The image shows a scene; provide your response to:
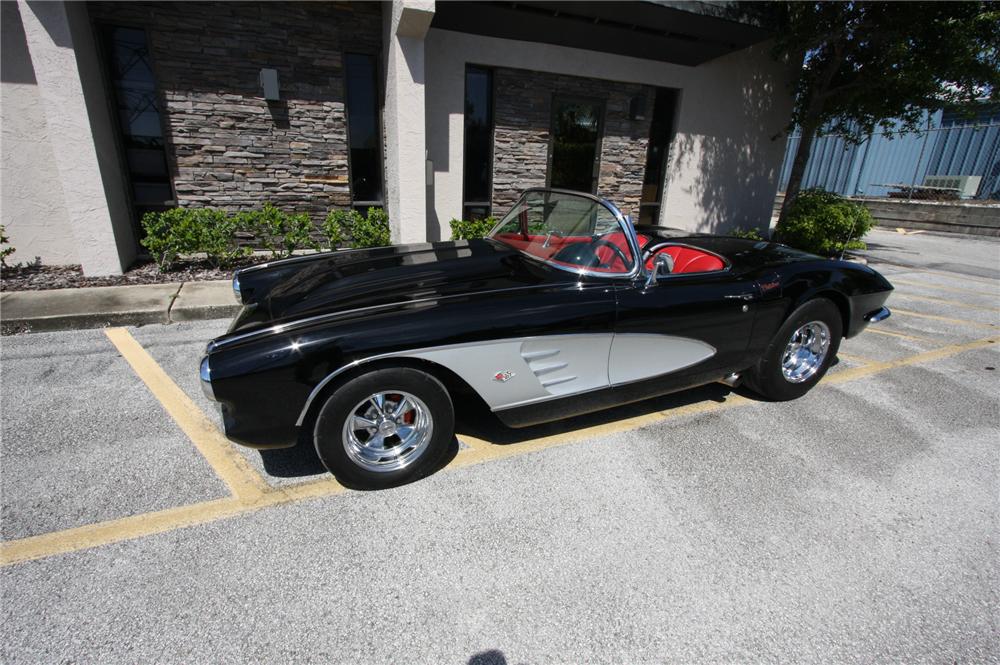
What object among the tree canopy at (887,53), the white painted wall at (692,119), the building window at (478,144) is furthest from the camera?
the building window at (478,144)

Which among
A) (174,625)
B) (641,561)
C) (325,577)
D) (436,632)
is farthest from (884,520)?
(174,625)

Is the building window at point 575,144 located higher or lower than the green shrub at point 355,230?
higher

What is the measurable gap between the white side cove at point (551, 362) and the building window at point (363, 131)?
19.8ft

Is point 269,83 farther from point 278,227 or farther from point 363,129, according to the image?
point 278,227

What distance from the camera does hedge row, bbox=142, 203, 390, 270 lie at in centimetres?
590

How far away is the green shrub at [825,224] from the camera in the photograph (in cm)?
880

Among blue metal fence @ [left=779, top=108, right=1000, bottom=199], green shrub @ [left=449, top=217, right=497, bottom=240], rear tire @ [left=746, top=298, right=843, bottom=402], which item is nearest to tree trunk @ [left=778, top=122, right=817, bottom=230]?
blue metal fence @ [left=779, top=108, right=1000, bottom=199]

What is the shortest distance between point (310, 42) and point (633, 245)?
20.6ft

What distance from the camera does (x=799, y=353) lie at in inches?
142

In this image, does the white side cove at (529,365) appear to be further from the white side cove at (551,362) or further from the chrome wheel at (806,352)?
the chrome wheel at (806,352)

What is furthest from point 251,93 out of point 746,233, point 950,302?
point 950,302

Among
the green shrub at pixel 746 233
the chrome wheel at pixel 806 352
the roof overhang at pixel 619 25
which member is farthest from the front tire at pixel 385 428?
the green shrub at pixel 746 233

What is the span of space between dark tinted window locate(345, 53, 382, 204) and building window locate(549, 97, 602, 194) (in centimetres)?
299

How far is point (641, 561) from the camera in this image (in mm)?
2098
